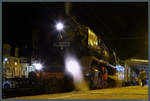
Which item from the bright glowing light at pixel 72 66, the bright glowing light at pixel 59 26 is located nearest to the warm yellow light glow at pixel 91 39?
the bright glowing light at pixel 72 66

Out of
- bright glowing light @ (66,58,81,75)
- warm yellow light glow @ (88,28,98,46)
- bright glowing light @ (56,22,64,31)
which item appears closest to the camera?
bright glowing light @ (66,58,81,75)

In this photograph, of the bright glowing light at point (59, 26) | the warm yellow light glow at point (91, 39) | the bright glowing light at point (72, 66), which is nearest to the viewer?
the bright glowing light at point (72, 66)

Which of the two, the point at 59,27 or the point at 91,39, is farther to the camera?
the point at 59,27

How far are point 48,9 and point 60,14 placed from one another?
724 mm

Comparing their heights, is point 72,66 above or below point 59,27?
below

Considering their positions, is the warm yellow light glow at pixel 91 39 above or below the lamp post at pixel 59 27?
below

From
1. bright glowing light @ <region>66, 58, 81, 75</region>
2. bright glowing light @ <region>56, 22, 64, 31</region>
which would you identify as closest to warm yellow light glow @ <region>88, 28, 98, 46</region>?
bright glowing light @ <region>66, 58, 81, 75</region>

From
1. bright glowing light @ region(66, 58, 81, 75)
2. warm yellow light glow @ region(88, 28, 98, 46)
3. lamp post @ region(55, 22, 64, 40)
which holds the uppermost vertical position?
lamp post @ region(55, 22, 64, 40)

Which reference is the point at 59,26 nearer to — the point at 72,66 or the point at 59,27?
the point at 59,27

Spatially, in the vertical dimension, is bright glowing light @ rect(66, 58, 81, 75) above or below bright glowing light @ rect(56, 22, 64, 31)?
below

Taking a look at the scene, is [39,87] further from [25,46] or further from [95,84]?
[25,46]

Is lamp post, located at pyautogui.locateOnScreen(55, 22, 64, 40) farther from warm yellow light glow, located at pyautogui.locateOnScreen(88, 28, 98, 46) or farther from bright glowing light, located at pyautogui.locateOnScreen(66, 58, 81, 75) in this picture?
warm yellow light glow, located at pyautogui.locateOnScreen(88, 28, 98, 46)

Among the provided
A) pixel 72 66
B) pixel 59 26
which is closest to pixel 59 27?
pixel 59 26

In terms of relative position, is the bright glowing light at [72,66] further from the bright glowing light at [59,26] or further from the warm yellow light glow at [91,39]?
the bright glowing light at [59,26]
